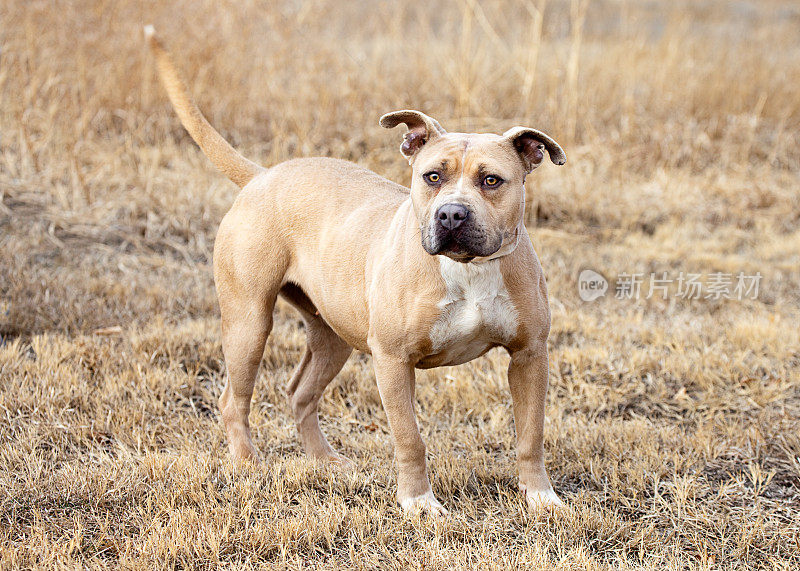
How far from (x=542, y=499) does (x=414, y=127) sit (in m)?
1.61

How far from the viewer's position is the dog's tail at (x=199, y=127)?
13.4 ft

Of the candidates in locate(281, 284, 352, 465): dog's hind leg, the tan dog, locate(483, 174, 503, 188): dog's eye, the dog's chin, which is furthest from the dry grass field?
locate(483, 174, 503, 188): dog's eye

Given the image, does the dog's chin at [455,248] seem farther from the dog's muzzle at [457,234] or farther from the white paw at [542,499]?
the white paw at [542,499]

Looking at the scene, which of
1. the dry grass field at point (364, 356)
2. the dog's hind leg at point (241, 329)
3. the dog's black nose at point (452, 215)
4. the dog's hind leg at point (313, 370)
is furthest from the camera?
the dog's hind leg at point (313, 370)

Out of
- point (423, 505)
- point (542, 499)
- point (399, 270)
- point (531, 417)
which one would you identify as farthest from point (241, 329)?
point (542, 499)

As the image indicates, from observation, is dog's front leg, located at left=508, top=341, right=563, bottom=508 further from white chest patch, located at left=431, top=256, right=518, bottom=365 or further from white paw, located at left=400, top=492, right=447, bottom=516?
white paw, located at left=400, top=492, right=447, bottom=516

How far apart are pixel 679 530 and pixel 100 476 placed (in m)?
2.38

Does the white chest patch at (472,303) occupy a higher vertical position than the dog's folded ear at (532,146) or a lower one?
lower

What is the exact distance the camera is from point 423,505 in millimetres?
3350

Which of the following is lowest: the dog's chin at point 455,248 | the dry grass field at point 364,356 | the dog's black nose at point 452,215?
the dry grass field at point 364,356

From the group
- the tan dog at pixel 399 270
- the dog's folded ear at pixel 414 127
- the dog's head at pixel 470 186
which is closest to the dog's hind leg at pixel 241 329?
the tan dog at pixel 399 270

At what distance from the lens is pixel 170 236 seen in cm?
690

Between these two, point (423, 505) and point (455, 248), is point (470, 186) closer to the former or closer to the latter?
point (455, 248)

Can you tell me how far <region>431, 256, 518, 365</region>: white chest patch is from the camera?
312cm
